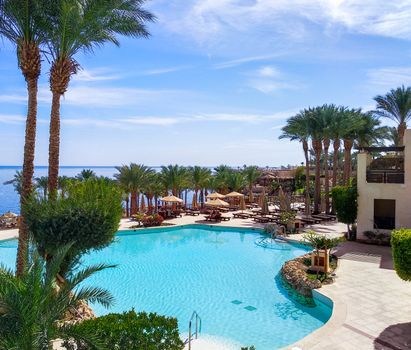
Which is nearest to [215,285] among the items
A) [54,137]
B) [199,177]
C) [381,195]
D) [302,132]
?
[54,137]

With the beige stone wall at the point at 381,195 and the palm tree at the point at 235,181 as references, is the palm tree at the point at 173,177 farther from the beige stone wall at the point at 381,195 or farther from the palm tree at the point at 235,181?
the beige stone wall at the point at 381,195

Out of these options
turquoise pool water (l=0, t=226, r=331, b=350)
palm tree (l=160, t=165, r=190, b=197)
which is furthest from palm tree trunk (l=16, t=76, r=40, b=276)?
palm tree (l=160, t=165, r=190, b=197)

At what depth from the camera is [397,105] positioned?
101ft

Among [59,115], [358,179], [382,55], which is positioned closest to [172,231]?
[358,179]

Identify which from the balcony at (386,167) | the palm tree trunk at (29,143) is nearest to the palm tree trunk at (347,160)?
the balcony at (386,167)

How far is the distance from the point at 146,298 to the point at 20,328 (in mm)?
7865

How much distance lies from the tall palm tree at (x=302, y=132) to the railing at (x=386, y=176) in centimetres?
1090

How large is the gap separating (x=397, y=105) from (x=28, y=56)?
2928 cm

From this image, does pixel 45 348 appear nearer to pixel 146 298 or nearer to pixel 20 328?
pixel 20 328

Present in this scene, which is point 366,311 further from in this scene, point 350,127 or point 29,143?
point 350,127

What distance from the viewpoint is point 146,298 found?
13.2 meters

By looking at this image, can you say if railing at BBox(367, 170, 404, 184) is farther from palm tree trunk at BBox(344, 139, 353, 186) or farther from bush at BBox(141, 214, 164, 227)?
bush at BBox(141, 214, 164, 227)

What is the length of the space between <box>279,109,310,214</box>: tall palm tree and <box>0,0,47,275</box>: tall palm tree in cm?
2433

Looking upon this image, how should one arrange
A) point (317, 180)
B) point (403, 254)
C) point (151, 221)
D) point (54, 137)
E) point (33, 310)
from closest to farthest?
1. point (33, 310)
2. point (403, 254)
3. point (54, 137)
4. point (151, 221)
5. point (317, 180)
